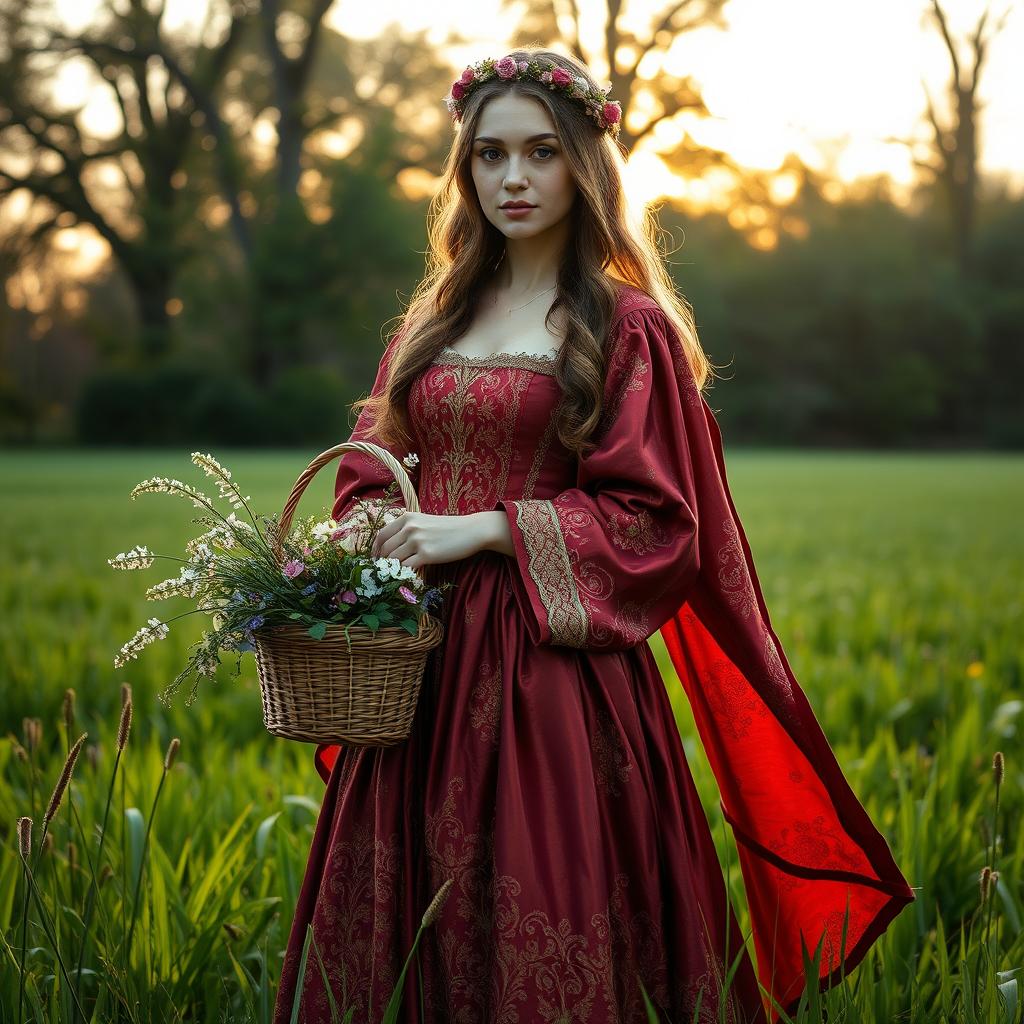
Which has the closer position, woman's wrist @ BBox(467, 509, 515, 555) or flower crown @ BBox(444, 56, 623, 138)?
woman's wrist @ BBox(467, 509, 515, 555)

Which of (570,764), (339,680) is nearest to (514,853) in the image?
(570,764)

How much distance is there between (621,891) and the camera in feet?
6.97

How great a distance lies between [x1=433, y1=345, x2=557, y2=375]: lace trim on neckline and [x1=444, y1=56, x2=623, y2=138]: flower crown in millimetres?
464

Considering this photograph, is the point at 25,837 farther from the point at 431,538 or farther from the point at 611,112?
the point at 611,112

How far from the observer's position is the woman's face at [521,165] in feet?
7.47

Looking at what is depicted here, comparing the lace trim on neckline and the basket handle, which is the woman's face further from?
the basket handle

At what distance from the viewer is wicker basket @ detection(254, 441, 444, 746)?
1.91m

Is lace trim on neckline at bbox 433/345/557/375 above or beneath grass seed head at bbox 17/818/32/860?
above

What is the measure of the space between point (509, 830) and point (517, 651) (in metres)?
0.30

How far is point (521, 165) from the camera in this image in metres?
2.28

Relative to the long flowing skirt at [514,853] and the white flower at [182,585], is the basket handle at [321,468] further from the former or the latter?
the long flowing skirt at [514,853]

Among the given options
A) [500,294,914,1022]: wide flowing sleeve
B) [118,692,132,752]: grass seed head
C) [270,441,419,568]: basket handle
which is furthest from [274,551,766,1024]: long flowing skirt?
[118,692,132,752]: grass seed head

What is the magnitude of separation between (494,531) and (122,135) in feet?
99.2

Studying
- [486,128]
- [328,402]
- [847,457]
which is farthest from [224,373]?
[486,128]
